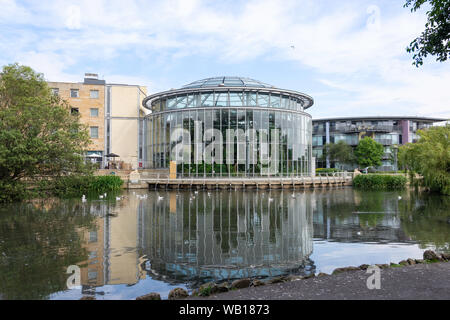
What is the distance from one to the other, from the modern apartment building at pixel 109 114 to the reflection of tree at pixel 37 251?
3170cm

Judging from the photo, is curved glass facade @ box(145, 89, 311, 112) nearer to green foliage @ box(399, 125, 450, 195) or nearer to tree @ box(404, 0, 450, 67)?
green foliage @ box(399, 125, 450, 195)

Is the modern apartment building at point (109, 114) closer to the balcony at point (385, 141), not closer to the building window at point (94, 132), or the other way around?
the building window at point (94, 132)

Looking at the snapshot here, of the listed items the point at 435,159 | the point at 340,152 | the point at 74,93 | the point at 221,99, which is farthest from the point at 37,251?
the point at 340,152

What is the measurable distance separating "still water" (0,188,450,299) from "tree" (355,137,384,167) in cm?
4294

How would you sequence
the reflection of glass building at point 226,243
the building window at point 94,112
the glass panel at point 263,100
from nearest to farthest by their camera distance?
the reflection of glass building at point 226,243
the glass panel at point 263,100
the building window at point 94,112

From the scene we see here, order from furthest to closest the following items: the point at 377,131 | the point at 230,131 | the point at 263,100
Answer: the point at 377,131, the point at 263,100, the point at 230,131

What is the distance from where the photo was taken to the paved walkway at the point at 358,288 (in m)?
5.90

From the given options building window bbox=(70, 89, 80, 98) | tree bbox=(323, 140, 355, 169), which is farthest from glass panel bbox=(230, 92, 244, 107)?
tree bbox=(323, 140, 355, 169)

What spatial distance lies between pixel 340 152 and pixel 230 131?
31.6 metres

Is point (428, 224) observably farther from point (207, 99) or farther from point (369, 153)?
point (369, 153)

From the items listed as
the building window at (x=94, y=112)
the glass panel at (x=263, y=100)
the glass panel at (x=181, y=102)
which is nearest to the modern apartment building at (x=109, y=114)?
the building window at (x=94, y=112)

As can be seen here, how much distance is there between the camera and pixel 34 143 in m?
20.5
